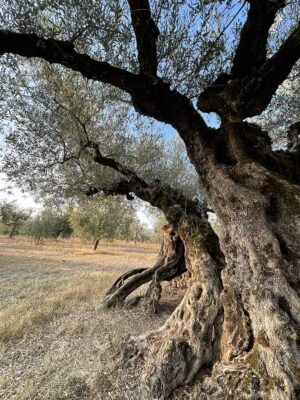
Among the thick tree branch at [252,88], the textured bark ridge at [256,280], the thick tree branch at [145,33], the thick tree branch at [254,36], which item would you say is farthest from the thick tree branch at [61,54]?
the textured bark ridge at [256,280]

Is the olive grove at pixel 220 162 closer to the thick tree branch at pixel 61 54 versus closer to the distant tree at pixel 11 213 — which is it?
the thick tree branch at pixel 61 54

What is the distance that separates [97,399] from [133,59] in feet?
18.7

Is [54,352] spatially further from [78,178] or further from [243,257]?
[78,178]

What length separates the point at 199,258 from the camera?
225 inches

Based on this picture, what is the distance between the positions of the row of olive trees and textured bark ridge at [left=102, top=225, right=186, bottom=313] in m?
3.60

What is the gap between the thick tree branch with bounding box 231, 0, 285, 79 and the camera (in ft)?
10.5

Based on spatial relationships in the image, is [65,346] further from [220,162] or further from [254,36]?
[254,36]

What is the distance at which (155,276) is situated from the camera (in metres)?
7.77

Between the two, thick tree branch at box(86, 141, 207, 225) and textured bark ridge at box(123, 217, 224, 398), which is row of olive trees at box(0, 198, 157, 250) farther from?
textured bark ridge at box(123, 217, 224, 398)

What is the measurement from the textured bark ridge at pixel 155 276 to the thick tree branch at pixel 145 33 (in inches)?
218

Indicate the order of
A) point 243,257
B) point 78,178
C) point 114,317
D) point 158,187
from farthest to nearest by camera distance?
point 78,178
point 158,187
point 114,317
point 243,257

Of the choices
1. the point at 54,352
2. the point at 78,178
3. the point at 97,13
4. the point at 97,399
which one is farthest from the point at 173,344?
the point at 78,178

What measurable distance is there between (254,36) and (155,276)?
640cm

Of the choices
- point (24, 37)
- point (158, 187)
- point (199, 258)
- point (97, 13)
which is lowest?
point (199, 258)
